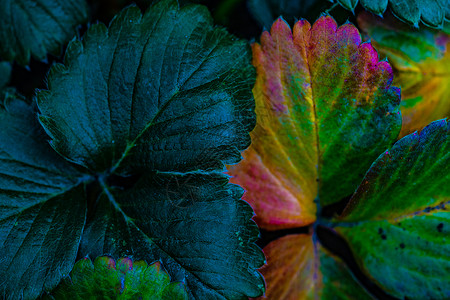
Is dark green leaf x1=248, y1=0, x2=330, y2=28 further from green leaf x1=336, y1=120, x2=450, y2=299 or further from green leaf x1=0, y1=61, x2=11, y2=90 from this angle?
green leaf x1=0, y1=61, x2=11, y2=90

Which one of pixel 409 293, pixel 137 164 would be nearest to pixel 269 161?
pixel 137 164

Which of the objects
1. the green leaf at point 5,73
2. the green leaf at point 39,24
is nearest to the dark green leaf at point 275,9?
the green leaf at point 39,24

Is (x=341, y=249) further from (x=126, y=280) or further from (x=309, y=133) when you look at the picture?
(x=126, y=280)

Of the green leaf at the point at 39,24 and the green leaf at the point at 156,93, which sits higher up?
the green leaf at the point at 39,24

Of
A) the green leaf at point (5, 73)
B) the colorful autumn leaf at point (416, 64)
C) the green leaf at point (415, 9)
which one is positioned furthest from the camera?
the green leaf at point (5, 73)

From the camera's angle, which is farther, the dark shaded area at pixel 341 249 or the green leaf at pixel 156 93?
the dark shaded area at pixel 341 249

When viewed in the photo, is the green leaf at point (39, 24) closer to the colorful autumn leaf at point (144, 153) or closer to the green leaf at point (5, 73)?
the green leaf at point (5, 73)

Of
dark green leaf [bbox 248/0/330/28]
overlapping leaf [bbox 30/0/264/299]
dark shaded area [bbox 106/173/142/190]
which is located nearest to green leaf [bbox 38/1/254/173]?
overlapping leaf [bbox 30/0/264/299]

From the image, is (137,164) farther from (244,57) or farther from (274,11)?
(274,11)
